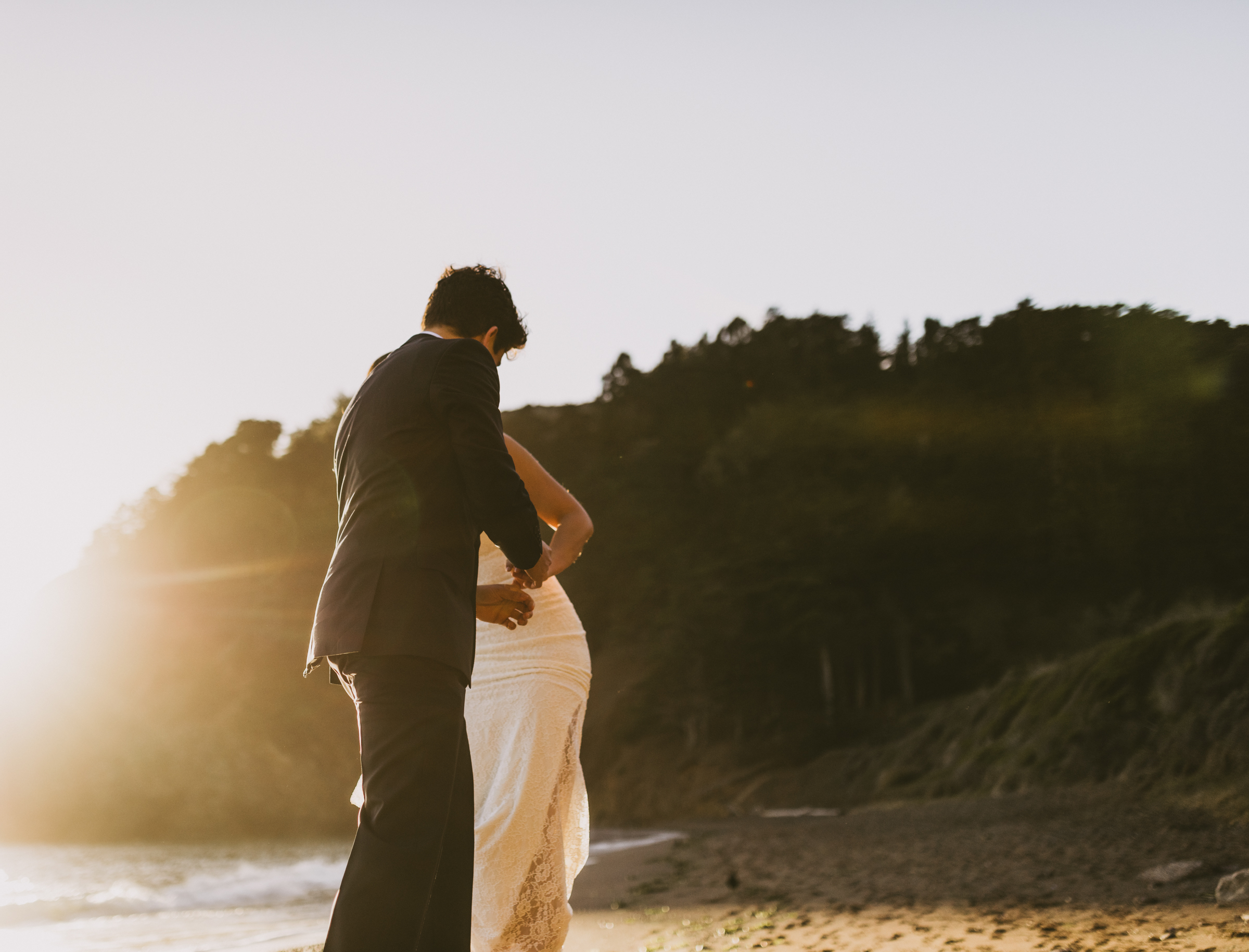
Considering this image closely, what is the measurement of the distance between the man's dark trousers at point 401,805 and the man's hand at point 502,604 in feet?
1.45

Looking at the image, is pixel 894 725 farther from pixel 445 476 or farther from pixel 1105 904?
pixel 445 476

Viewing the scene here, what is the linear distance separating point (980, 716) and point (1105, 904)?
21.8 metres

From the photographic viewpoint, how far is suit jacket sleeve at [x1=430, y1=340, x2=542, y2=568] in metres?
2.11

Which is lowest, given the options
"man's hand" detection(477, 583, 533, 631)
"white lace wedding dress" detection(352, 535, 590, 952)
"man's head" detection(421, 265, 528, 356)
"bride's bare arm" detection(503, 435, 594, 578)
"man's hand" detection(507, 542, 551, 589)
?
"white lace wedding dress" detection(352, 535, 590, 952)

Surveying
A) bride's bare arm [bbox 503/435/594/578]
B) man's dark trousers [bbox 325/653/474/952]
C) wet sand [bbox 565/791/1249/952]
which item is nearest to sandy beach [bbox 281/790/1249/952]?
wet sand [bbox 565/791/1249/952]

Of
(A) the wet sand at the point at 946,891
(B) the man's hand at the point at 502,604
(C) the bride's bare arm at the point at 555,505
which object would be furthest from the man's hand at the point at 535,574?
(A) the wet sand at the point at 946,891

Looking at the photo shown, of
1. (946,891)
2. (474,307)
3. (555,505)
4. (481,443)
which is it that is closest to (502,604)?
(555,505)

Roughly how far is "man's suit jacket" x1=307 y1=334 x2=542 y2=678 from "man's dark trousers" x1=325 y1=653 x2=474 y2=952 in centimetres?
7

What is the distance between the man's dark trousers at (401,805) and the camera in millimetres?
1940

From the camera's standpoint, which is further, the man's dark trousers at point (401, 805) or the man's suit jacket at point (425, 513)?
the man's suit jacket at point (425, 513)

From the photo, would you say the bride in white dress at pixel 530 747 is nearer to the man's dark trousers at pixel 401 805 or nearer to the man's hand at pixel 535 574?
the man's hand at pixel 535 574

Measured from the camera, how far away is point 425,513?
6.99 feet

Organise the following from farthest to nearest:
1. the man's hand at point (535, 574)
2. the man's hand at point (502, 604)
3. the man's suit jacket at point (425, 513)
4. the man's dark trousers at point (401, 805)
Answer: the man's hand at point (502, 604), the man's hand at point (535, 574), the man's suit jacket at point (425, 513), the man's dark trousers at point (401, 805)

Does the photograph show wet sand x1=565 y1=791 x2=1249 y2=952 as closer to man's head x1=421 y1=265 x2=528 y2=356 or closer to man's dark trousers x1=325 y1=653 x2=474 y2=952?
man's dark trousers x1=325 y1=653 x2=474 y2=952
